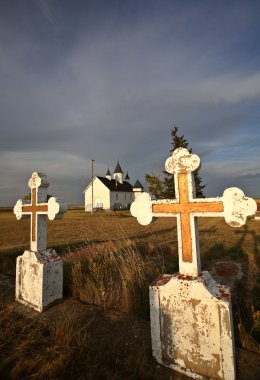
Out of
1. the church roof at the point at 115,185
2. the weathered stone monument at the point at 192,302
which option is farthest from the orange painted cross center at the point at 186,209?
the church roof at the point at 115,185

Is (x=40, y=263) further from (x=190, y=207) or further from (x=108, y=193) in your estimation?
(x=108, y=193)

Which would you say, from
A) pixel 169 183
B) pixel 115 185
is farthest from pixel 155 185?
pixel 115 185

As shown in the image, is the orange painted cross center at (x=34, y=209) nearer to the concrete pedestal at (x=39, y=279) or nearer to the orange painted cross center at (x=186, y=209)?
the concrete pedestal at (x=39, y=279)

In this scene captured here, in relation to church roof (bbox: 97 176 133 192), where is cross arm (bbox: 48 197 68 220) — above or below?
below

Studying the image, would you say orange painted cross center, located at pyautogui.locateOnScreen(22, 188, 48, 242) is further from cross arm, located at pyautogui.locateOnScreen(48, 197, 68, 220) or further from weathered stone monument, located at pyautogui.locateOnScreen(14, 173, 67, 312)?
cross arm, located at pyautogui.locateOnScreen(48, 197, 68, 220)

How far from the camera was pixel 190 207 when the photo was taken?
115 inches

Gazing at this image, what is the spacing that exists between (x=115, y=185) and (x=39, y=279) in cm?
4969

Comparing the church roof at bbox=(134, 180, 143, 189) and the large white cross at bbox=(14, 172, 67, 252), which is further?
the church roof at bbox=(134, 180, 143, 189)

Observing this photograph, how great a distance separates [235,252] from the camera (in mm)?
8453

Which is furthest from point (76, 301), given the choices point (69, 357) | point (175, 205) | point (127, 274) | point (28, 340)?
point (175, 205)

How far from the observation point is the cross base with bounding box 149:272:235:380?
8.23 ft

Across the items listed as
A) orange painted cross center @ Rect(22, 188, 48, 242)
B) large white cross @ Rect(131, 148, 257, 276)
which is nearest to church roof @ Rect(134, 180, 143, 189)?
orange painted cross center @ Rect(22, 188, 48, 242)

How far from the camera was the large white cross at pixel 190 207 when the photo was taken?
104 inches

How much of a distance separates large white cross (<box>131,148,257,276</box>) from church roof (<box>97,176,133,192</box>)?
4702 cm
